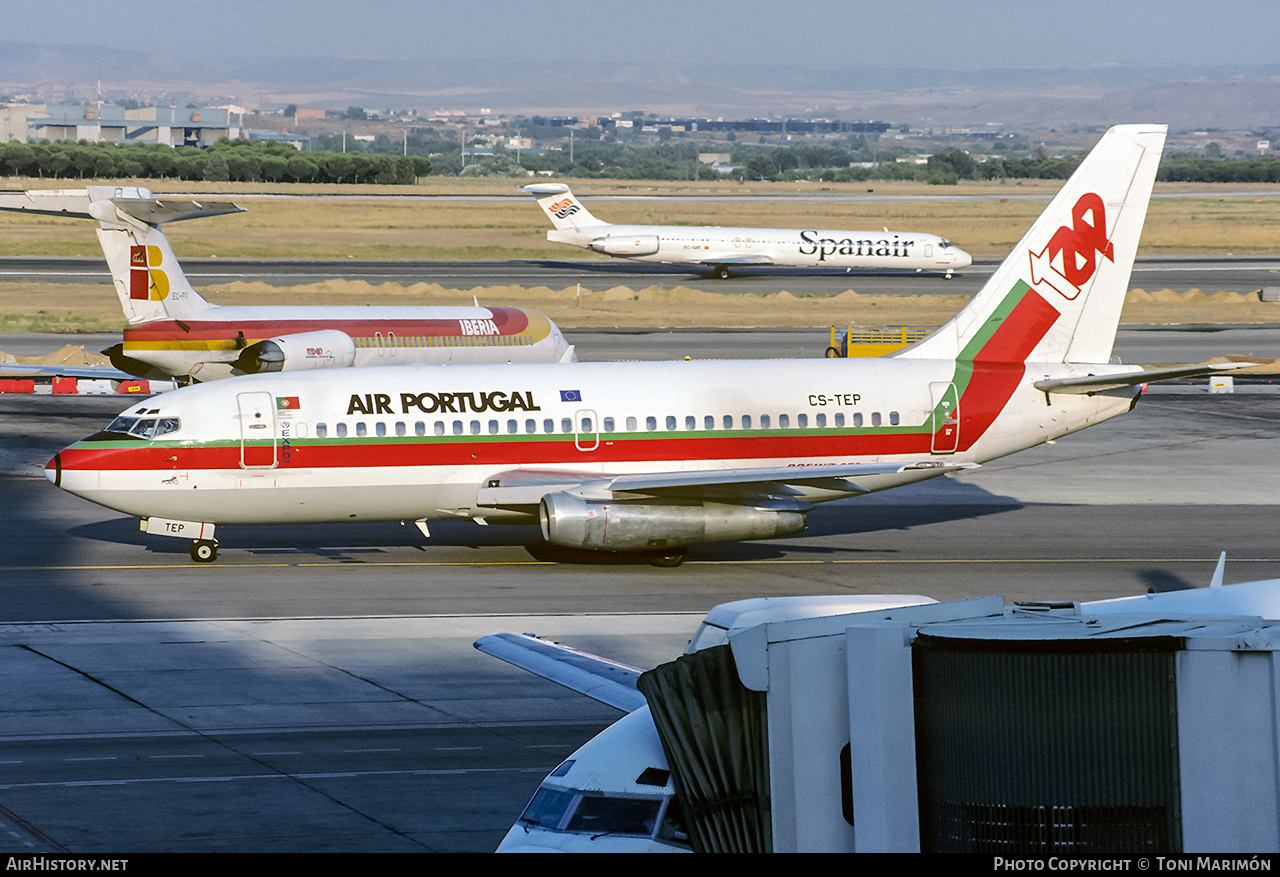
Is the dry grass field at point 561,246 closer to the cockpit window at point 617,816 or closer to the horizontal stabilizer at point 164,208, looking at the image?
the horizontal stabilizer at point 164,208

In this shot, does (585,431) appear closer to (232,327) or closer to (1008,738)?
(232,327)

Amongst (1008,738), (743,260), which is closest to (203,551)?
(1008,738)

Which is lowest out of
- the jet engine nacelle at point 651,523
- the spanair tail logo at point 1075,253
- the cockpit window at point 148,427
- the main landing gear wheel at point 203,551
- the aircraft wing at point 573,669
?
the main landing gear wheel at point 203,551

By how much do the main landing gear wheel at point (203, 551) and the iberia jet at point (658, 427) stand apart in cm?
5

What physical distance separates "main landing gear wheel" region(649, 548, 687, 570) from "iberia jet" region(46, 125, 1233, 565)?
0.10 metres

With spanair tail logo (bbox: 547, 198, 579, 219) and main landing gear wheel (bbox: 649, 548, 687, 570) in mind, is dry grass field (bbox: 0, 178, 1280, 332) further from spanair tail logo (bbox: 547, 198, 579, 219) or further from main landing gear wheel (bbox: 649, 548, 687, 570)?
main landing gear wheel (bbox: 649, 548, 687, 570)

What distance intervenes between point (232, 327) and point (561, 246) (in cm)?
8432

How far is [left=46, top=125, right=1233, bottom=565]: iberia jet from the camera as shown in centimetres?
3033

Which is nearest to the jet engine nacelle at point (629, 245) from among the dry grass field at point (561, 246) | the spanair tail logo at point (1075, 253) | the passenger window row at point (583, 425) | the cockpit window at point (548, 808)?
the dry grass field at point (561, 246)

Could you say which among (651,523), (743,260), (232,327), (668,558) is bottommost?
(668,558)

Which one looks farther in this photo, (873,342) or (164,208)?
(873,342)

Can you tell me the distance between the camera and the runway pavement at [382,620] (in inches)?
721

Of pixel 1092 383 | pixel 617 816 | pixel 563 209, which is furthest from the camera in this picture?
pixel 563 209

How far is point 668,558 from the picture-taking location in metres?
32.4
